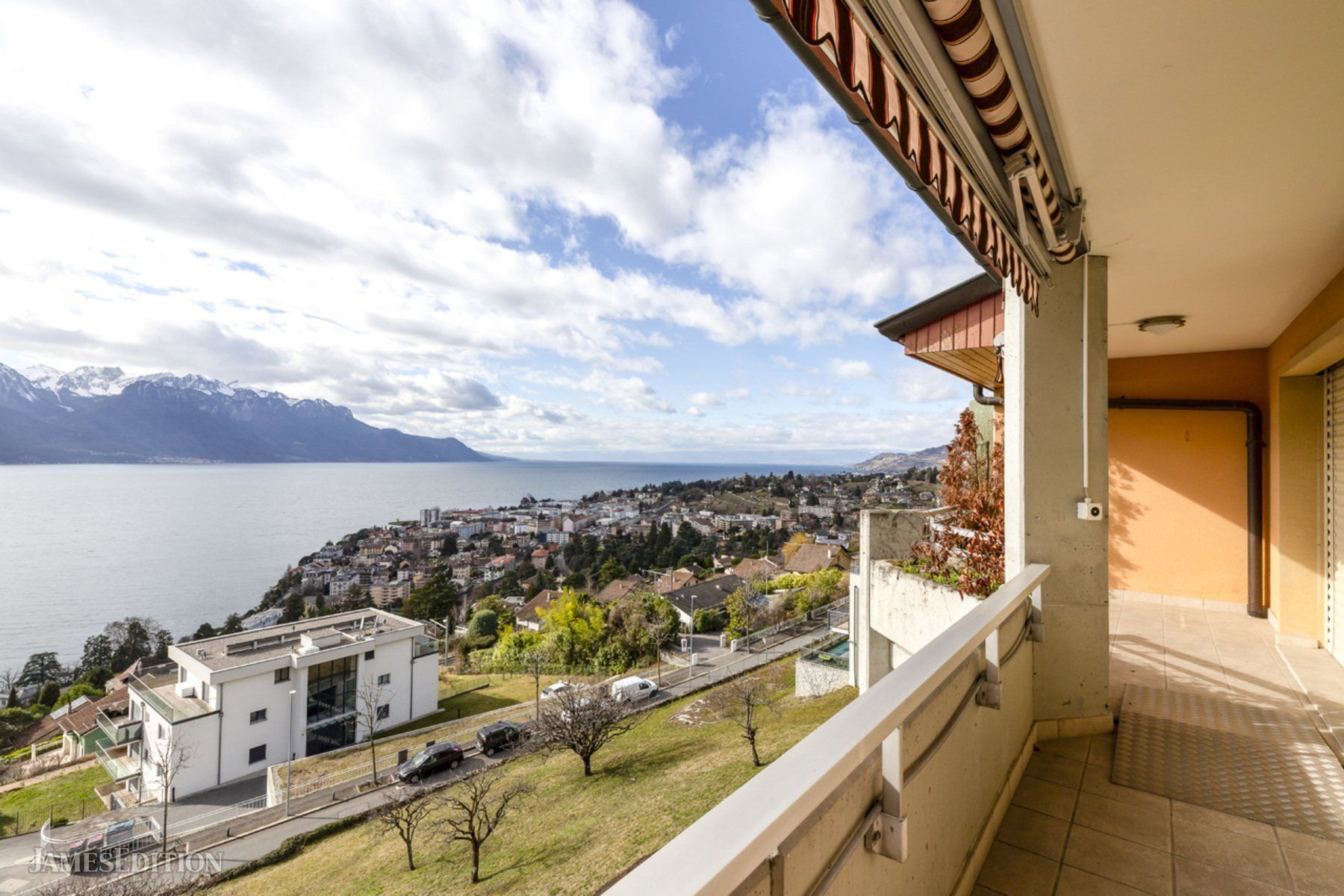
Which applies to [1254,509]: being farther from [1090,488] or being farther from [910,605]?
[1090,488]

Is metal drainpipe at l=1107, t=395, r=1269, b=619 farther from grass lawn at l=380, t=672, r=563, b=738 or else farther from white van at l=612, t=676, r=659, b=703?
grass lawn at l=380, t=672, r=563, b=738

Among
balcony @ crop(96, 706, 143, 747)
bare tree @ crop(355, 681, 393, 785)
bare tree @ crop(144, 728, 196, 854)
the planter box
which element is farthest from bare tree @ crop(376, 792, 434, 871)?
balcony @ crop(96, 706, 143, 747)

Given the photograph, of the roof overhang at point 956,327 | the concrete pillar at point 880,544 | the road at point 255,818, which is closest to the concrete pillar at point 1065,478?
the roof overhang at point 956,327

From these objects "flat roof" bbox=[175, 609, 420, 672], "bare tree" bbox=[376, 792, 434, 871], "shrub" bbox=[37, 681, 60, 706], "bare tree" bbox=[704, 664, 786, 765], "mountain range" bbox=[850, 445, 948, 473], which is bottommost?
"shrub" bbox=[37, 681, 60, 706]

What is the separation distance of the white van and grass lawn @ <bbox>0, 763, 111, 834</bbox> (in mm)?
19069

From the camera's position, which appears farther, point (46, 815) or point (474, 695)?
point (474, 695)

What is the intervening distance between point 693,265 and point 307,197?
22.0m

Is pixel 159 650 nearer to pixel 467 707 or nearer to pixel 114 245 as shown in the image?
pixel 467 707

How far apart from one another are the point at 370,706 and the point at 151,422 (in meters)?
65.1

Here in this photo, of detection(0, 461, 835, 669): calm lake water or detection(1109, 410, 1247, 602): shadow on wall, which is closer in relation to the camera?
detection(1109, 410, 1247, 602): shadow on wall

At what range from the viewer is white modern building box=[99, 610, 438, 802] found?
1931 centimetres

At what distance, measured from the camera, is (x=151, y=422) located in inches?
2470

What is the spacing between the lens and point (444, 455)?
140 m

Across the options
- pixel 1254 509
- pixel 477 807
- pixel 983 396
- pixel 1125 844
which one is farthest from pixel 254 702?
pixel 1254 509
